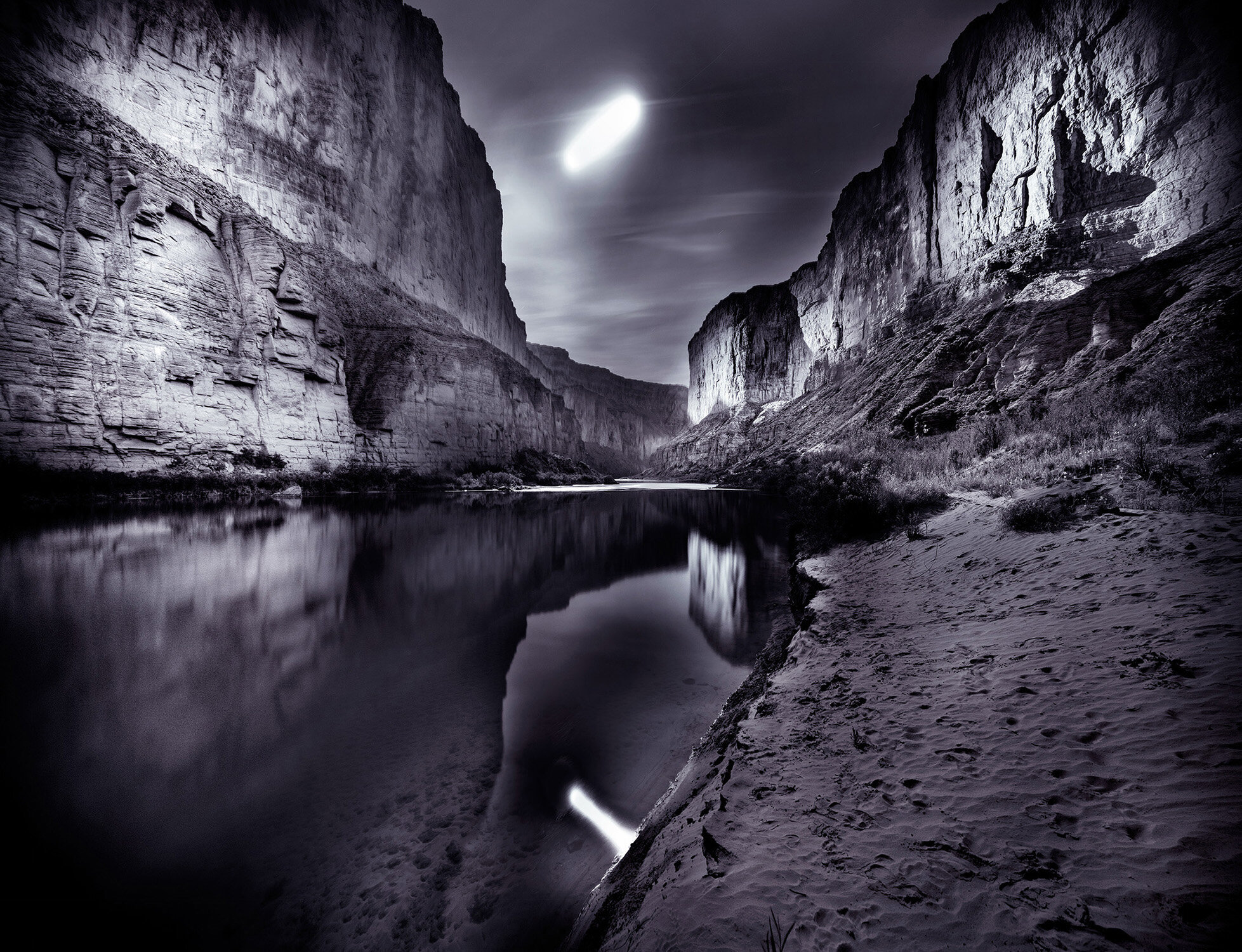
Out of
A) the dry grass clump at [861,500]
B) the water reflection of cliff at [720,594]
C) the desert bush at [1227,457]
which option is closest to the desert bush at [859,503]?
the dry grass clump at [861,500]

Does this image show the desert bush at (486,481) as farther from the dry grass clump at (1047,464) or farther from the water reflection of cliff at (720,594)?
the dry grass clump at (1047,464)

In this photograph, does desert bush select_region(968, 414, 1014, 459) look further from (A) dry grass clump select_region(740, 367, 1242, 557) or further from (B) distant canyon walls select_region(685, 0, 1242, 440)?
(B) distant canyon walls select_region(685, 0, 1242, 440)

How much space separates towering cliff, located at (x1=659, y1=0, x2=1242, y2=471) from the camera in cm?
2150

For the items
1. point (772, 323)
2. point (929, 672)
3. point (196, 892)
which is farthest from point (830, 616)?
point (772, 323)

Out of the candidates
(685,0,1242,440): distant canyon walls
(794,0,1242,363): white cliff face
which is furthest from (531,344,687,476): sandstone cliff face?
(794,0,1242,363): white cliff face

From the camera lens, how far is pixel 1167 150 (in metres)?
24.4

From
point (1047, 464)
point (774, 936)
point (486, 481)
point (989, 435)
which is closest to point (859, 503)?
point (1047, 464)

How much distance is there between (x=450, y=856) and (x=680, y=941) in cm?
201

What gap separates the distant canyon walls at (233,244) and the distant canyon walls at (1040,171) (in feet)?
116

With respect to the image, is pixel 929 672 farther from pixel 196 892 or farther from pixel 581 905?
pixel 196 892

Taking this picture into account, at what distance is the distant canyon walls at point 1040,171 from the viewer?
22.9m

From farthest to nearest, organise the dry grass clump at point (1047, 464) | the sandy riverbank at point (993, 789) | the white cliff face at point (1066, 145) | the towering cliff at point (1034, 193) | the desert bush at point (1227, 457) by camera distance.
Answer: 1. the white cliff face at point (1066, 145)
2. the towering cliff at point (1034, 193)
3. the dry grass clump at point (1047, 464)
4. the desert bush at point (1227, 457)
5. the sandy riverbank at point (993, 789)

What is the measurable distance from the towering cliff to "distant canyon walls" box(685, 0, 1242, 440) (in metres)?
0.10

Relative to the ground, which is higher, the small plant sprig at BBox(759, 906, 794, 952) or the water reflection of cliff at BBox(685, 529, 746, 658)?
the small plant sprig at BBox(759, 906, 794, 952)
